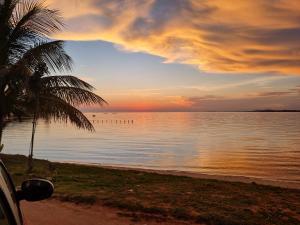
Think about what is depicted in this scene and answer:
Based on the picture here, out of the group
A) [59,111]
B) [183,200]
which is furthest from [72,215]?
[59,111]

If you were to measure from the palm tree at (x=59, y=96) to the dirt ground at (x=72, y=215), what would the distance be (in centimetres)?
506

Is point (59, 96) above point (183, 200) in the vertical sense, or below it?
above

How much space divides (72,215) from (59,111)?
6376 millimetres

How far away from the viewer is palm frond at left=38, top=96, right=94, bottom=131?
48.9 feet

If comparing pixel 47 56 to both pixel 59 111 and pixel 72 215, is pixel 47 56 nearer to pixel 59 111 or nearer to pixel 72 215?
pixel 59 111

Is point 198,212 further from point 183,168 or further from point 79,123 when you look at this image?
point 183,168

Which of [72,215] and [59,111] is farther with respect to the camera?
[59,111]

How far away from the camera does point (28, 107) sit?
15.9m

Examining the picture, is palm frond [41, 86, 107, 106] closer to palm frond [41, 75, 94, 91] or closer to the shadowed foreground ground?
palm frond [41, 75, 94, 91]

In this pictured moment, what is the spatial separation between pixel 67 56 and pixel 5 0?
10.3 feet

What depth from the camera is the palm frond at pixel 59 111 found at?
14914mm

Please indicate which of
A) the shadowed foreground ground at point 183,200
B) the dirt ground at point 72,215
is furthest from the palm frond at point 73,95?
the dirt ground at point 72,215

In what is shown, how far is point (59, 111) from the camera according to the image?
15094 mm

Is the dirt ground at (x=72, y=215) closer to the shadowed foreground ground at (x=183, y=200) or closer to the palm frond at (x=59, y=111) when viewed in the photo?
the shadowed foreground ground at (x=183, y=200)
